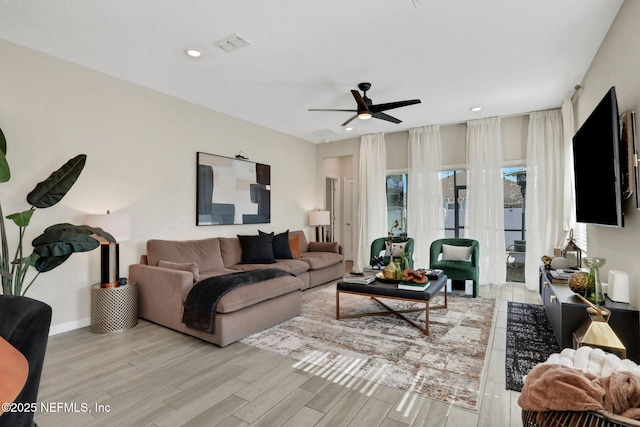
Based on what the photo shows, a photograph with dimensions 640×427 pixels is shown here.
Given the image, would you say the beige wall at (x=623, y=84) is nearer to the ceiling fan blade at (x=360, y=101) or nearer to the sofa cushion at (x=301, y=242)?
the ceiling fan blade at (x=360, y=101)

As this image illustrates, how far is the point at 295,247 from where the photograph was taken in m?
5.50

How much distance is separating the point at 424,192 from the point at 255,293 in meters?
4.02

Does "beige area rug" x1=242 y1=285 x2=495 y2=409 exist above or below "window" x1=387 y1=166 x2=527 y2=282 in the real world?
below

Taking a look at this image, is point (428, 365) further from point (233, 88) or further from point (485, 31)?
point (233, 88)

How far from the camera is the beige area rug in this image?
89.5 inches

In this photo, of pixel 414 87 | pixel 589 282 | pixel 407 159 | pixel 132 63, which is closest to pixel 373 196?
pixel 407 159

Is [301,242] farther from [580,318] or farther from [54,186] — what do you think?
[580,318]

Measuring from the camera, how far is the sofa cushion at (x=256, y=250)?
4.70 metres

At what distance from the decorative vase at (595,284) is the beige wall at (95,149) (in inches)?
176

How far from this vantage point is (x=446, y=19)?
266 centimetres

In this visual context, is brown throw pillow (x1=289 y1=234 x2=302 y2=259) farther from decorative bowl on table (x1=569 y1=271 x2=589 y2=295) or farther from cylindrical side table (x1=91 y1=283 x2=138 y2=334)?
decorative bowl on table (x1=569 y1=271 x2=589 y2=295)

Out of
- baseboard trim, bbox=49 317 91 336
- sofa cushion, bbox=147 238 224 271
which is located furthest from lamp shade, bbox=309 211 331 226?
baseboard trim, bbox=49 317 91 336

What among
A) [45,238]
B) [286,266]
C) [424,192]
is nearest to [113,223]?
[45,238]

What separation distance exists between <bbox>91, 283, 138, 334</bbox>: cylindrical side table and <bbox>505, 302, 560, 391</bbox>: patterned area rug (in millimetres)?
3515
